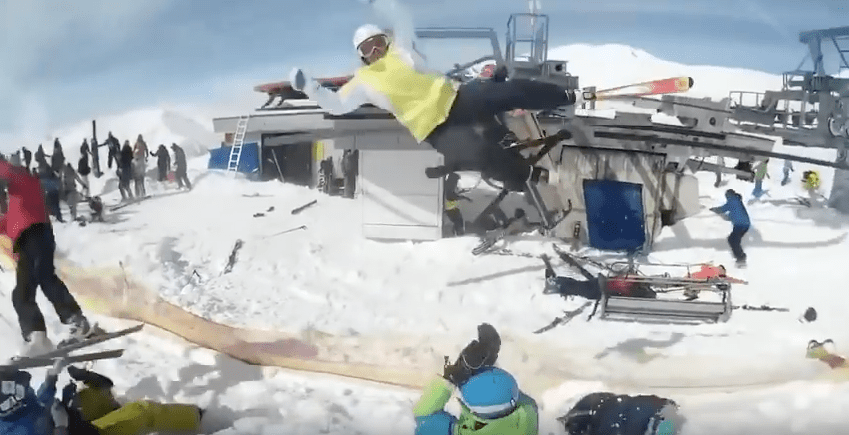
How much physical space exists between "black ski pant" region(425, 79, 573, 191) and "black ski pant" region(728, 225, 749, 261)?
0.52 meters

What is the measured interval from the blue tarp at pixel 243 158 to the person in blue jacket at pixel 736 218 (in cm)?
111

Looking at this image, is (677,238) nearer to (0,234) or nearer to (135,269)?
(135,269)

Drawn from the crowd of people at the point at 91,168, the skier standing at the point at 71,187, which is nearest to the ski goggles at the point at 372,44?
the crowd of people at the point at 91,168

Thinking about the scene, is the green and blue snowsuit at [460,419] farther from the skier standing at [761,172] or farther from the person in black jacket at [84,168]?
the person in black jacket at [84,168]

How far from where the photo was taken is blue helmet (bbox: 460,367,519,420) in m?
1.58

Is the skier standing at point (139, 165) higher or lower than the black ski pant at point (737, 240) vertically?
higher

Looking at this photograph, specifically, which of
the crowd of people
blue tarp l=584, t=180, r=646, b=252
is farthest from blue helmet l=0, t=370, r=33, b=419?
blue tarp l=584, t=180, r=646, b=252

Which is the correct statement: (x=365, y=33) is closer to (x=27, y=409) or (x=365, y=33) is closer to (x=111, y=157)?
(x=111, y=157)

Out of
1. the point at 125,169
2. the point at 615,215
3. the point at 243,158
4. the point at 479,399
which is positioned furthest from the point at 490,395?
the point at 125,169

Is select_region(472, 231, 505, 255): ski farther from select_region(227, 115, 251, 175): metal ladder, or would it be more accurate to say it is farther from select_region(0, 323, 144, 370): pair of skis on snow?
select_region(0, 323, 144, 370): pair of skis on snow

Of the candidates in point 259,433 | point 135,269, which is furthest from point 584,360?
point 135,269

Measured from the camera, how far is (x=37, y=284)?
171 cm

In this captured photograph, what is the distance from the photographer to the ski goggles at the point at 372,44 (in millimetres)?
1635

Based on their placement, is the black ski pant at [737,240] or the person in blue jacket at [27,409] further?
the black ski pant at [737,240]
